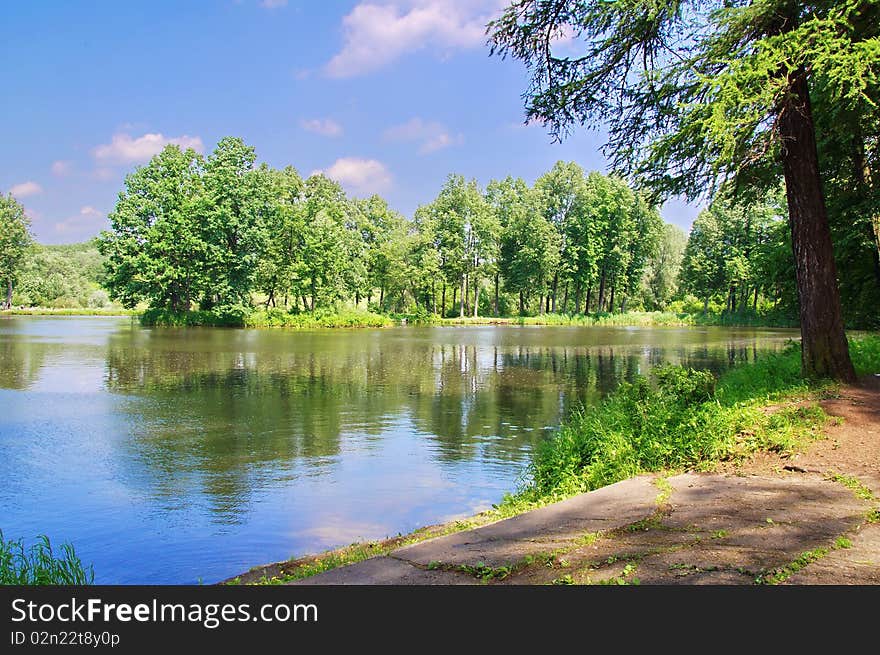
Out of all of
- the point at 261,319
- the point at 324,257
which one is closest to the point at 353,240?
the point at 324,257

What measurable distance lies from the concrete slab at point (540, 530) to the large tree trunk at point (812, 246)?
15.5ft

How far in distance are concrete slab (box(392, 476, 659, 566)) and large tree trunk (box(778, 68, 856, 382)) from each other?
15.5 ft

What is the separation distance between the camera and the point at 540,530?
18.8 ft

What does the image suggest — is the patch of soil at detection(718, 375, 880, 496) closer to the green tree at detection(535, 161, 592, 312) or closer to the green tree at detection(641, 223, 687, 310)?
the green tree at detection(535, 161, 592, 312)

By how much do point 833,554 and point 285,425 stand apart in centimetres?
1155

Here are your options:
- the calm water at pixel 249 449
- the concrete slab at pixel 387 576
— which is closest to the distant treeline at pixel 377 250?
the calm water at pixel 249 449

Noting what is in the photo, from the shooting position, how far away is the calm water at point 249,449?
25.7ft

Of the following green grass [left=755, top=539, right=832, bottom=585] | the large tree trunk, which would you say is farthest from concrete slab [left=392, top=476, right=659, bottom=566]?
the large tree trunk

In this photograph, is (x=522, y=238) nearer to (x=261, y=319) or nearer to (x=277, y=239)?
(x=277, y=239)

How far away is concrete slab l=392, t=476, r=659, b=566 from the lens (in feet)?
16.6

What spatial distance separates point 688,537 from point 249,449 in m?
8.81

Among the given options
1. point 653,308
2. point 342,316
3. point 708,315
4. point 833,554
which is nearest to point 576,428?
point 833,554

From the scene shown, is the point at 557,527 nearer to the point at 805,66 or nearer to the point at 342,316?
the point at 805,66

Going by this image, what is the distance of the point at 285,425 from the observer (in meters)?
14.2
